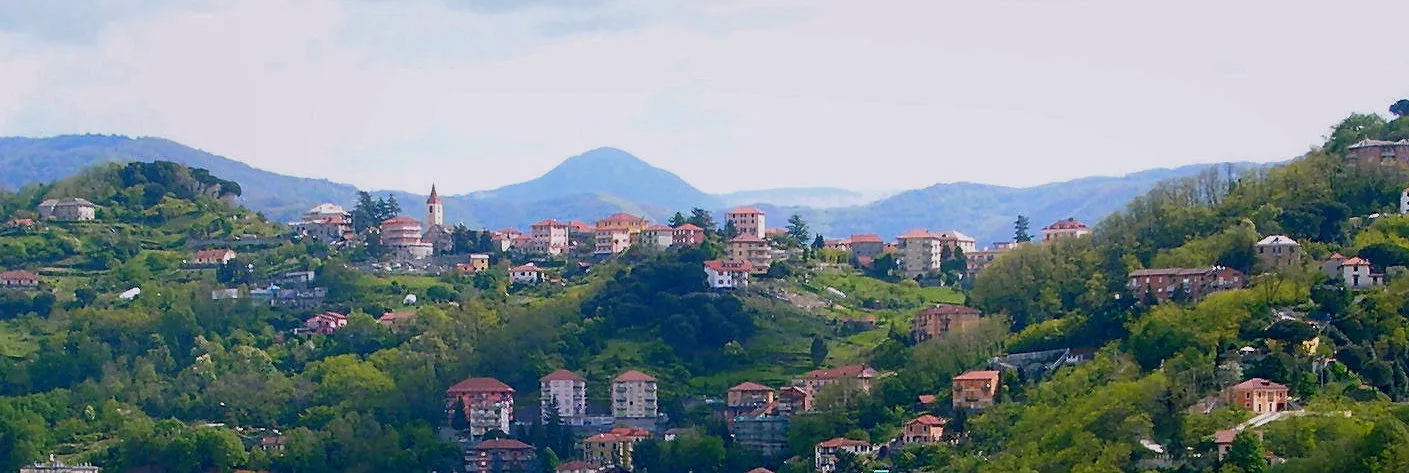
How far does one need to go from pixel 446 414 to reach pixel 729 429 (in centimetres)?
891

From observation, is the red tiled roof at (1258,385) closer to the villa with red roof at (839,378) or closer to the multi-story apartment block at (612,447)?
the villa with red roof at (839,378)

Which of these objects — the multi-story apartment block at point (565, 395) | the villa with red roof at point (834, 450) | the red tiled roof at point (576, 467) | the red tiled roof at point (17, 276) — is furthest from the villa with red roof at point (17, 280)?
the villa with red roof at point (834, 450)

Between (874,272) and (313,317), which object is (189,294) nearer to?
(313,317)

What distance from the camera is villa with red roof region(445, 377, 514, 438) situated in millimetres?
69875

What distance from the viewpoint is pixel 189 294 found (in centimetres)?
8312

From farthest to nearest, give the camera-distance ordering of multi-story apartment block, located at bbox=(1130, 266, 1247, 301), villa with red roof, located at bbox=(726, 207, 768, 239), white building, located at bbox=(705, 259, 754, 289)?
villa with red roof, located at bbox=(726, 207, 768, 239) < white building, located at bbox=(705, 259, 754, 289) < multi-story apartment block, located at bbox=(1130, 266, 1247, 301)

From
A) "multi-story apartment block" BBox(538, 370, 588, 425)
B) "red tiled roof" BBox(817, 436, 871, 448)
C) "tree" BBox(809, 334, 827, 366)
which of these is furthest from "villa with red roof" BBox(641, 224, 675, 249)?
"red tiled roof" BBox(817, 436, 871, 448)

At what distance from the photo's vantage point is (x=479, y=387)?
7100 centimetres

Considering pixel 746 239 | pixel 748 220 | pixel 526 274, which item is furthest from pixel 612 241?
pixel 746 239

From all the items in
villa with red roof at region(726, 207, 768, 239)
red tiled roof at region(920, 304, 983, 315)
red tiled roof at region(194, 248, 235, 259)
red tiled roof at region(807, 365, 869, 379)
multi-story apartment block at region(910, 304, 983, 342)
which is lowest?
red tiled roof at region(807, 365, 869, 379)

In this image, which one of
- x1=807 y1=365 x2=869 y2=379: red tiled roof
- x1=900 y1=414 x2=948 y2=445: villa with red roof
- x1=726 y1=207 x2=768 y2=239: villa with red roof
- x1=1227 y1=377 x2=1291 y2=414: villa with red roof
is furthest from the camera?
x1=726 y1=207 x2=768 y2=239: villa with red roof

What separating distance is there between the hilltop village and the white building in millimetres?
91

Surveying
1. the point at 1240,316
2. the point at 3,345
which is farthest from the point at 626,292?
the point at 1240,316

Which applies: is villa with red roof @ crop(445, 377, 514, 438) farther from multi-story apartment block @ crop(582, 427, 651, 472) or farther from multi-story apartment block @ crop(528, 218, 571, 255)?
multi-story apartment block @ crop(528, 218, 571, 255)
